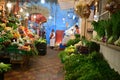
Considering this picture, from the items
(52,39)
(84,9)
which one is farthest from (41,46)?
(84,9)

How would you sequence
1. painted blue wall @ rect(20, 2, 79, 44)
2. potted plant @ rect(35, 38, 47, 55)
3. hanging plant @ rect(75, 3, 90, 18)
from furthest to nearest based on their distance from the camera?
painted blue wall @ rect(20, 2, 79, 44) < potted plant @ rect(35, 38, 47, 55) < hanging plant @ rect(75, 3, 90, 18)

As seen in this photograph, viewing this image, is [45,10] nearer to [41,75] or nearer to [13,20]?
[13,20]

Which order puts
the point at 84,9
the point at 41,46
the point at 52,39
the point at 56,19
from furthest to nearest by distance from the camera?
the point at 56,19, the point at 52,39, the point at 41,46, the point at 84,9

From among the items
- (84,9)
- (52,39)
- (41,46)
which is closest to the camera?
(84,9)

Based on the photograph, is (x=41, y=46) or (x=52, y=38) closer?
(x=41, y=46)

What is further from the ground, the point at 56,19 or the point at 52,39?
the point at 56,19

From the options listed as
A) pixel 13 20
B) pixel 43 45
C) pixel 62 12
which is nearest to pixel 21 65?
pixel 13 20

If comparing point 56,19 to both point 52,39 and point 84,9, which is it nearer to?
point 52,39

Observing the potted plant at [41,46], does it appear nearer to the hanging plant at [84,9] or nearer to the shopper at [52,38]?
the shopper at [52,38]

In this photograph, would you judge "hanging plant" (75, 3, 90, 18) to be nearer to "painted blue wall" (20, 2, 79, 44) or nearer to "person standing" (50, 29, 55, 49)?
"person standing" (50, 29, 55, 49)

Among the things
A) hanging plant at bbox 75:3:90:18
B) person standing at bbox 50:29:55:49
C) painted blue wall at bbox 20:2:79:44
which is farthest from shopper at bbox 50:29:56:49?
hanging plant at bbox 75:3:90:18

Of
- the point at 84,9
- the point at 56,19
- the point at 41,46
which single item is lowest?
the point at 41,46

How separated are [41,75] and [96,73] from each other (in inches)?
166

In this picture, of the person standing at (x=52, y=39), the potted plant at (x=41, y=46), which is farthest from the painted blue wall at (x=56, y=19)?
the potted plant at (x=41, y=46)
